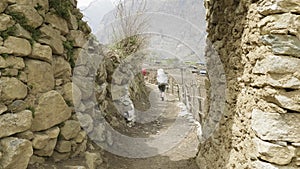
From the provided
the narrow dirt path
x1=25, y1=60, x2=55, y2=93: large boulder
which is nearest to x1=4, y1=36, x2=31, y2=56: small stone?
x1=25, y1=60, x2=55, y2=93: large boulder

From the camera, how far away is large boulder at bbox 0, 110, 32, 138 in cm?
201

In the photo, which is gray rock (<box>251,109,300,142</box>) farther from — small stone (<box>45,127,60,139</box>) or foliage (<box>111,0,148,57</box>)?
foliage (<box>111,0,148,57</box>)

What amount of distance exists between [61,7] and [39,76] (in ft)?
2.80

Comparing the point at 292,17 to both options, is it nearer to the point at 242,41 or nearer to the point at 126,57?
the point at 242,41

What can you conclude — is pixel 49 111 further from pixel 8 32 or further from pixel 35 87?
pixel 8 32

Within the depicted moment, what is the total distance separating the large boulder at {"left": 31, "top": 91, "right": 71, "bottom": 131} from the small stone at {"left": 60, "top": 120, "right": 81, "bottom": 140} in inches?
3.6

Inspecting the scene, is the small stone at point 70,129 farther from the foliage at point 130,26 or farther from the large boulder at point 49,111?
the foliage at point 130,26

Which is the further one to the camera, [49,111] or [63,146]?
[63,146]

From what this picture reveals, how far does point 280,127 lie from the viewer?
1277 millimetres

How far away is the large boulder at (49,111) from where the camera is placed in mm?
2348

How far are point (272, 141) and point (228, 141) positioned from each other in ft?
3.24

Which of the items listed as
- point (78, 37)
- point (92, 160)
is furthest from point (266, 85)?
point (78, 37)

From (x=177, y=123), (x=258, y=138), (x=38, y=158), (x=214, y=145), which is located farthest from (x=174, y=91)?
(x=258, y=138)

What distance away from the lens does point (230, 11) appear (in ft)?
7.50
